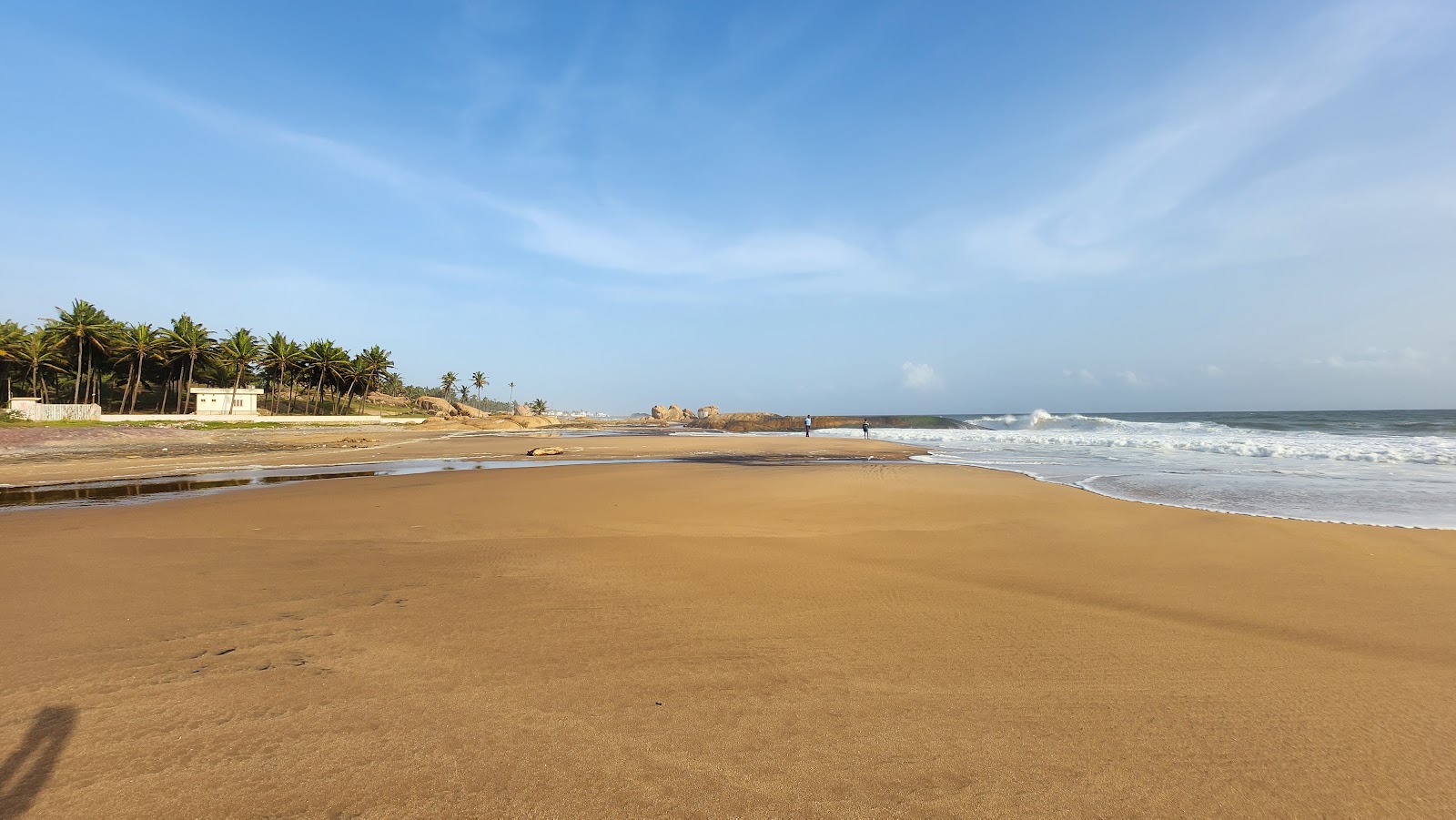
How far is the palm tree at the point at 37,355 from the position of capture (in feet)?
175

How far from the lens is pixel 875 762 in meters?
2.73

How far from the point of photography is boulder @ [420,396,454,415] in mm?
92750

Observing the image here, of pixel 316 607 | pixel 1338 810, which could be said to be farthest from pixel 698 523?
pixel 1338 810

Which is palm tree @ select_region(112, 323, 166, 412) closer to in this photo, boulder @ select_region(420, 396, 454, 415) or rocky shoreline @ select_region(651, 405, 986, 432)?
boulder @ select_region(420, 396, 454, 415)

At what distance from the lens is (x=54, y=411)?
44.8m

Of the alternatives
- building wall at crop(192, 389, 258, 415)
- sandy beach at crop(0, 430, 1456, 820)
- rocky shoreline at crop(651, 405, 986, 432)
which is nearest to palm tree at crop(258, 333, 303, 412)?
building wall at crop(192, 389, 258, 415)

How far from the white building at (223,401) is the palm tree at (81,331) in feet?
30.6

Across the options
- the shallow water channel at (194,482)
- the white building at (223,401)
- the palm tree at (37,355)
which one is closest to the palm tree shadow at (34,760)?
the shallow water channel at (194,482)

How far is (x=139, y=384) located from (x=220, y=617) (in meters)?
85.0

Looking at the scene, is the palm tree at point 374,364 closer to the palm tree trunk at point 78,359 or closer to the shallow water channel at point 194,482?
the palm tree trunk at point 78,359

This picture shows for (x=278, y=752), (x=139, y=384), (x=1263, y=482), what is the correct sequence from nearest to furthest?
(x=278, y=752), (x=1263, y=482), (x=139, y=384)

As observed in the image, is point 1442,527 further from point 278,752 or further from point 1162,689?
point 278,752

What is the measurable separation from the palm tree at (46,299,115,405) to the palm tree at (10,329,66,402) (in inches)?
30.3

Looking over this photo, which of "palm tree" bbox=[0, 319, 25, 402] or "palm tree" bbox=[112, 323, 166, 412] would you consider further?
"palm tree" bbox=[112, 323, 166, 412]
